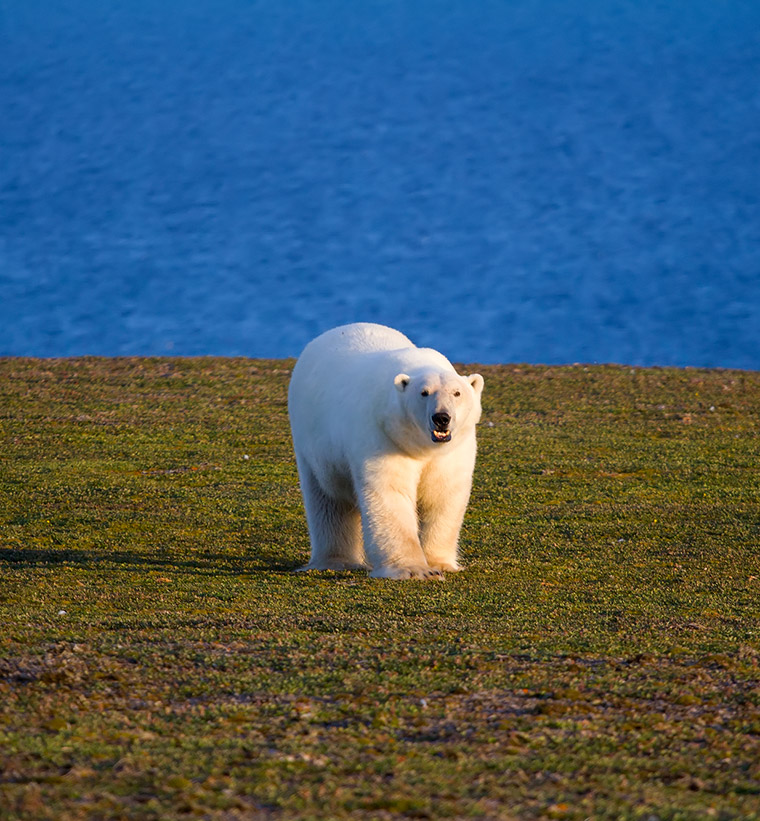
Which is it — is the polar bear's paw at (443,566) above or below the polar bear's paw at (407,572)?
below

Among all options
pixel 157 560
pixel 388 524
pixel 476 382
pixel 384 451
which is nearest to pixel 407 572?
pixel 388 524

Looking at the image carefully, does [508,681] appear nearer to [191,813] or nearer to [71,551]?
[191,813]

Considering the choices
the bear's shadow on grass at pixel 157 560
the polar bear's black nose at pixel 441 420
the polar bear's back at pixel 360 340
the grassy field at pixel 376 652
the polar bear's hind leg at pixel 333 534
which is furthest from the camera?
the polar bear's back at pixel 360 340

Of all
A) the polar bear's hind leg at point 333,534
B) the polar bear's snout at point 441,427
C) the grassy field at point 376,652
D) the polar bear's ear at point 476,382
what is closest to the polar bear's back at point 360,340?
the polar bear's ear at point 476,382

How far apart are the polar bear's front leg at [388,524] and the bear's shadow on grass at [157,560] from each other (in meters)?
0.81

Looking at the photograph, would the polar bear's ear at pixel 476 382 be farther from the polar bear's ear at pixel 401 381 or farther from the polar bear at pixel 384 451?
the polar bear's ear at pixel 401 381

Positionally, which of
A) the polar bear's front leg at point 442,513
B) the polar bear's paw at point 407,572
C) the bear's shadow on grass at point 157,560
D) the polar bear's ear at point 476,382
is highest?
the polar bear's ear at point 476,382

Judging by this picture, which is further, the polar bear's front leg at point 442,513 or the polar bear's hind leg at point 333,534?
the polar bear's hind leg at point 333,534

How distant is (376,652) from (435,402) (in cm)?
245

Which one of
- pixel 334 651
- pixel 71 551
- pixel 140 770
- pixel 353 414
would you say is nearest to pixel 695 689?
pixel 334 651

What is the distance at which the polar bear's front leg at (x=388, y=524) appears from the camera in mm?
7871

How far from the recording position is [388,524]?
7875 millimetres

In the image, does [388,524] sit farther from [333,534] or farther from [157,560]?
[157,560]

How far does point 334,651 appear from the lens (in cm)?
542
